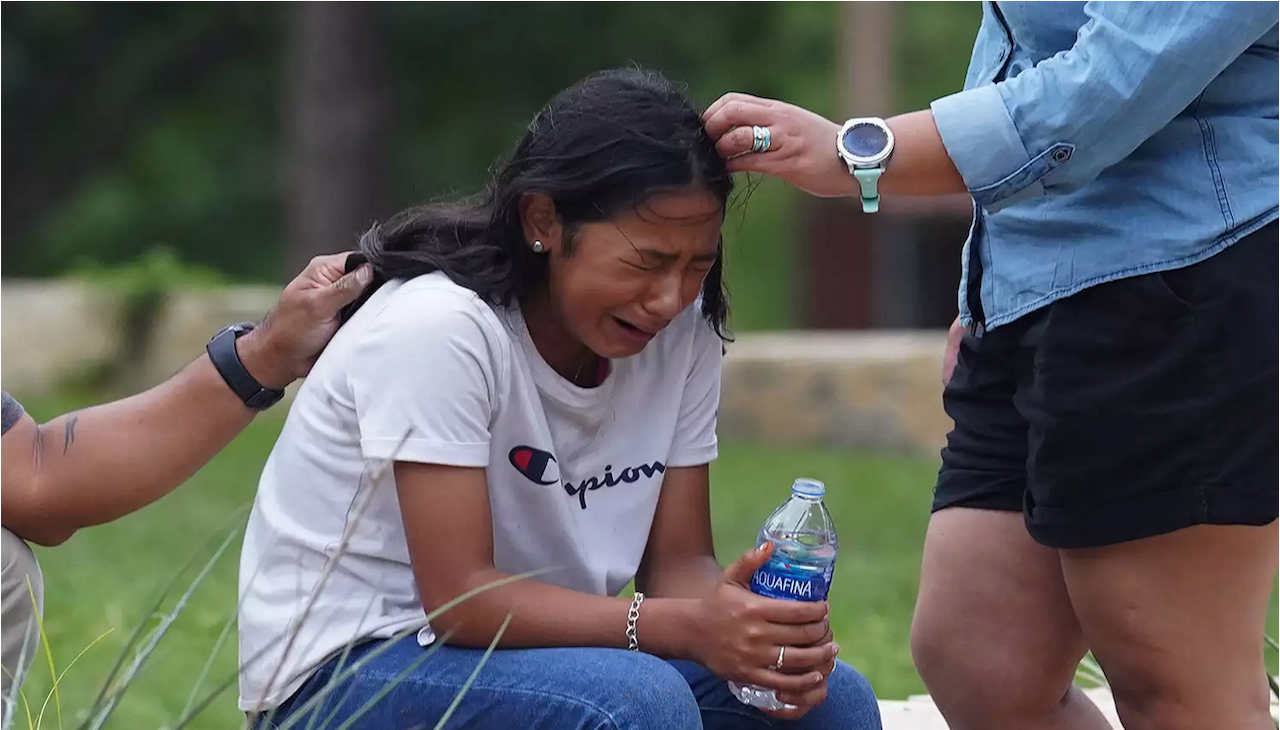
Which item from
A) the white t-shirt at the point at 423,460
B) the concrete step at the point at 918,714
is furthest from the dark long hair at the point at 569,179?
the concrete step at the point at 918,714

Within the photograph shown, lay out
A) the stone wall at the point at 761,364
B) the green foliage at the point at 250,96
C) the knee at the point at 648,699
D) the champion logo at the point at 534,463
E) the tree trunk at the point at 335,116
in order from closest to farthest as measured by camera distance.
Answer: the knee at the point at 648,699
the champion logo at the point at 534,463
the stone wall at the point at 761,364
the tree trunk at the point at 335,116
the green foliage at the point at 250,96

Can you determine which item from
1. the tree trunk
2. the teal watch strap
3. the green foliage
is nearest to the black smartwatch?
the teal watch strap

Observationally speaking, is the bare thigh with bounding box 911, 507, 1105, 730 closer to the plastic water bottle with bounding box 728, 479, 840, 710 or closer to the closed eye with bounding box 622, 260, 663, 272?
the plastic water bottle with bounding box 728, 479, 840, 710

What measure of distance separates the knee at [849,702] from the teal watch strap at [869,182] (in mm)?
736

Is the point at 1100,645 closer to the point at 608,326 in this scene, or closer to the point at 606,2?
the point at 608,326

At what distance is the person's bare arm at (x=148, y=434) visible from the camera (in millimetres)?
2348

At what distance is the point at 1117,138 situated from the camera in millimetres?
2152

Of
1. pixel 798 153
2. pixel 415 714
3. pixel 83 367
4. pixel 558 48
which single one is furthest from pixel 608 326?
pixel 558 48

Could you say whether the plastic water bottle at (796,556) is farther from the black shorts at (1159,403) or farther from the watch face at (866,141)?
the watch face at (866,141)

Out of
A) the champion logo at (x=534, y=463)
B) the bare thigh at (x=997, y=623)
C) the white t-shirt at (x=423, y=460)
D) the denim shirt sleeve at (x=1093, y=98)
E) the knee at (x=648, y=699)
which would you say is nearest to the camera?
the denim shirt sleeve at (x=1093, y=98)

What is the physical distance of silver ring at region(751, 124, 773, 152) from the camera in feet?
7.47

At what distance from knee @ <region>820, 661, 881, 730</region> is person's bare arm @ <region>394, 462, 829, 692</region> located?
267mm

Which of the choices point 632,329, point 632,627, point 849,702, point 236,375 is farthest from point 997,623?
point 236,375

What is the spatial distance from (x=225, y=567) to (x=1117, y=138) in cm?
463
